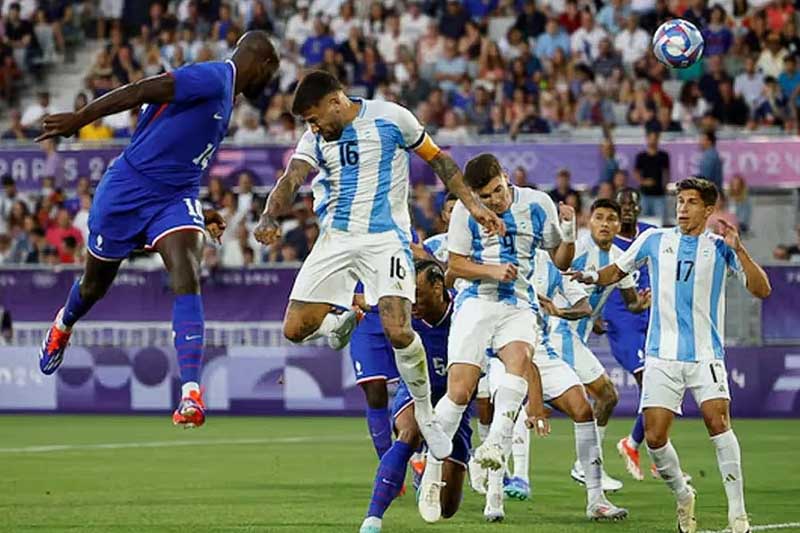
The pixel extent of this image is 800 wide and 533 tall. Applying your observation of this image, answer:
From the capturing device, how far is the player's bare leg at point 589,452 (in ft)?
39.3

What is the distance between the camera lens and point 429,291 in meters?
12.0

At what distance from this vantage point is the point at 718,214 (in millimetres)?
23344

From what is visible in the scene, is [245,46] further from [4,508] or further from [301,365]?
[301,365]

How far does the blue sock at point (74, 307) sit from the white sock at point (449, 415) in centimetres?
245

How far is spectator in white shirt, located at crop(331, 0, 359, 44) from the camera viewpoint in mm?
30781

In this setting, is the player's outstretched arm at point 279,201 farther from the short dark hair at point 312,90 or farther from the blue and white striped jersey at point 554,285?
the blue and white striped jersey at point 554,285

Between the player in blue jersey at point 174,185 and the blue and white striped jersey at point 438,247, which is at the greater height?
the player in blue jersey at point 174,185

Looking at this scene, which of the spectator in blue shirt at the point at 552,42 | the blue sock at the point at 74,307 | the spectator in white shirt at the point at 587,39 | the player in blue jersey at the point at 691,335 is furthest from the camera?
the spectator in blue shirt at the point at 552,42

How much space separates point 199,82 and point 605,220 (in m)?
4.78

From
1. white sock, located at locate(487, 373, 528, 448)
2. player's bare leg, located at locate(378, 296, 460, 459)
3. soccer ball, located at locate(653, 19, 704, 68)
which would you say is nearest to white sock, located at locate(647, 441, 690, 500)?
white sock, located at locate(487, 373, 528, 448)

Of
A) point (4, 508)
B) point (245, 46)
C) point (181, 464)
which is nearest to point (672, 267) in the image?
point (245, 46)

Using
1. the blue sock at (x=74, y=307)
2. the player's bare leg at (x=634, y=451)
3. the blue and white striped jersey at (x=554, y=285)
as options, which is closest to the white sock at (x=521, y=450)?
the blue and white striped jersey at (x=554, y=285)

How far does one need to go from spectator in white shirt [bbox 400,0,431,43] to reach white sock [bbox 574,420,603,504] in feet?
58.9

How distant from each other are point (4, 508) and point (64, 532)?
1.48 meters
